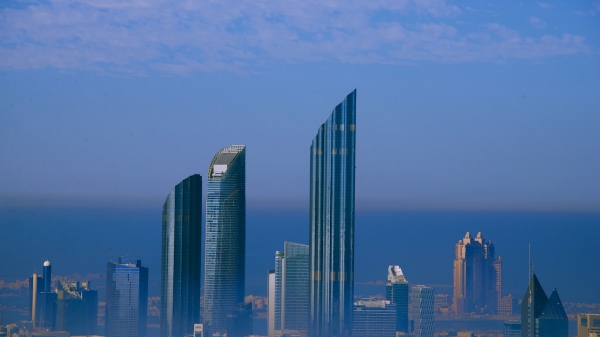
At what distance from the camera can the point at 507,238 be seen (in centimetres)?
970

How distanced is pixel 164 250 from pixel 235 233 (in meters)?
0.95

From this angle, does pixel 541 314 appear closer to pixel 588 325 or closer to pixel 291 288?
pixel 588 325

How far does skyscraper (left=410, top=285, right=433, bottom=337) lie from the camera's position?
32.9 feet

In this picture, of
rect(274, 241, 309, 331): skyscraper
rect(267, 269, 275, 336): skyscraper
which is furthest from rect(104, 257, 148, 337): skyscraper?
rect(274, 241, 309, 331): skyscraper

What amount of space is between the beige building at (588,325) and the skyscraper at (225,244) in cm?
371

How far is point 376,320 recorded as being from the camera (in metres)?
10.2

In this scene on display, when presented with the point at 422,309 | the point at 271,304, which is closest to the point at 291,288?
the point at 271,304

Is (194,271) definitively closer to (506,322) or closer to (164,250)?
(164,250)

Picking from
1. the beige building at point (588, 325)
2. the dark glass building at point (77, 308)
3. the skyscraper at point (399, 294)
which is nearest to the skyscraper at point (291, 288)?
the skyscraper at point (399, 294)

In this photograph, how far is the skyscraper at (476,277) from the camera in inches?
381

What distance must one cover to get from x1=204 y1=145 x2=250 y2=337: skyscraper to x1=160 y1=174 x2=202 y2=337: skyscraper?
159 millimetres

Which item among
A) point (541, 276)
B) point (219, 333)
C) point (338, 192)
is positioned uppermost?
point (338, 192)

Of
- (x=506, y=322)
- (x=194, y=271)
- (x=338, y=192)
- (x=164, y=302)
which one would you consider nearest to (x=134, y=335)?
(x=164, y=302)

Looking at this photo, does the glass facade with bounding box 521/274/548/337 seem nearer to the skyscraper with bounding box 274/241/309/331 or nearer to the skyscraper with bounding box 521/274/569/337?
the skyscraper with bounding box 521/274/569/337
